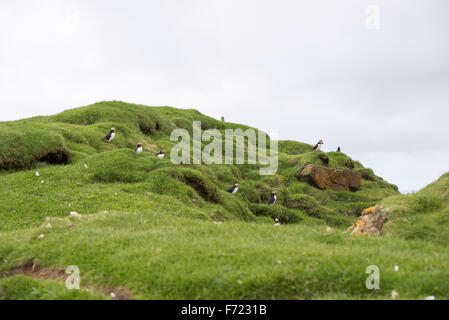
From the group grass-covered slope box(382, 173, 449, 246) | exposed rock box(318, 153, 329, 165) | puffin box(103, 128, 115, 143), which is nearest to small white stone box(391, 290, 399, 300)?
grass-covered slope box(382, 173, 449, 246)

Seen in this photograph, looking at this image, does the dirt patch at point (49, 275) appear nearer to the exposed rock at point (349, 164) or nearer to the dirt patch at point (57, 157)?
the dirt patch at point (57, 157)

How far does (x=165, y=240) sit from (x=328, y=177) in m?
28.1

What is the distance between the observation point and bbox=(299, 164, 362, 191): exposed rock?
3781 cm

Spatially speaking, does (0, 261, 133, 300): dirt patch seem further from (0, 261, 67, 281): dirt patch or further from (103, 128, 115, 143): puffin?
(103, 128, 115, 143): puffin


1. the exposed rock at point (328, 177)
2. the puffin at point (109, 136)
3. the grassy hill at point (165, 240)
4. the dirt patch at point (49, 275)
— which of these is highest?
the puffin at point (109, 136)

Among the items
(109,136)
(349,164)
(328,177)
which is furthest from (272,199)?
(349,164)

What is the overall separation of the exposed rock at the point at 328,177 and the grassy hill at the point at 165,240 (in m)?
7.79

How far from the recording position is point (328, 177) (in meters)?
38.2

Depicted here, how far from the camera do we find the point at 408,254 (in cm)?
1091

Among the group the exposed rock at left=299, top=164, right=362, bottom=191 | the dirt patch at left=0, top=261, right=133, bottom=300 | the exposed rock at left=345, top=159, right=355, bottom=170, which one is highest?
the exposed rock at left=345, top=159, right=355, bottom=170

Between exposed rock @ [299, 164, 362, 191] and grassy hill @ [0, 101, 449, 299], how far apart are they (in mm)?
7788

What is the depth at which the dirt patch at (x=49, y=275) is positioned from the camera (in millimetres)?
10034

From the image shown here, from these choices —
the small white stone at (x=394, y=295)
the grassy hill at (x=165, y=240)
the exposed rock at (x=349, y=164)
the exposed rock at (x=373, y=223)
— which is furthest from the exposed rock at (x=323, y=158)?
the small white stone at (x=394, y=295)

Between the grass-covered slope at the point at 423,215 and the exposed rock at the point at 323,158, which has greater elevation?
A: the exposed rock at the point at 323,158
